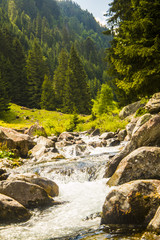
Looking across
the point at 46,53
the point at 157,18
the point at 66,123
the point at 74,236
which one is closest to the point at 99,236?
the point at 74,236

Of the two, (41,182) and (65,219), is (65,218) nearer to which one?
(65,219)

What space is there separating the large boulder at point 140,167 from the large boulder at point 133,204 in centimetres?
168

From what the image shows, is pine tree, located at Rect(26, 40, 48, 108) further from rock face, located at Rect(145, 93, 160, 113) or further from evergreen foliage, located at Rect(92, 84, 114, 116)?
rock face, located at Rect(145, 93, 160, 113)

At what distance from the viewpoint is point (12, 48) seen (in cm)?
5388

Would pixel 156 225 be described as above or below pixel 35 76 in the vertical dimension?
below

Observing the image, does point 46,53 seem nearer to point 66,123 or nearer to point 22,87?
point 22,87

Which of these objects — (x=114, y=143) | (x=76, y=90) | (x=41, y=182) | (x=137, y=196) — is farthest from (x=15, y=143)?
(x=76, y=90)

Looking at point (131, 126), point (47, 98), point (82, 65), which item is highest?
point (82, 65)

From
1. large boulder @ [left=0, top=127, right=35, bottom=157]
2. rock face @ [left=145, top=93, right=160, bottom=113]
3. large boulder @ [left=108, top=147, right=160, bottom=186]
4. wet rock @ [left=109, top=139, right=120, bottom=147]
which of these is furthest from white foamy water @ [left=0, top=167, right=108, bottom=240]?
wet rock @ [left=109, top=139, right=120, bottom=147]

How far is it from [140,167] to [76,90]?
143ft

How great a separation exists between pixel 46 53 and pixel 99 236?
310ft

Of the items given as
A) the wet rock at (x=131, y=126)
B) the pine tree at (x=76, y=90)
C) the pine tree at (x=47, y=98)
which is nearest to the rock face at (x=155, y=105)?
the wet rock at (x=131, y=126)

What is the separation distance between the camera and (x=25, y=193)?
5.98m

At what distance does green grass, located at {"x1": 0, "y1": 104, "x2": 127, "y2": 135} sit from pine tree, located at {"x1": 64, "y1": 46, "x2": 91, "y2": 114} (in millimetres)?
12253
